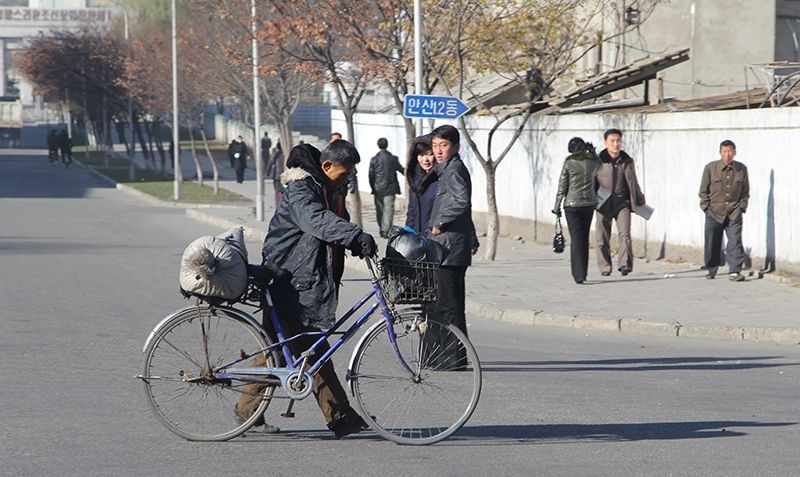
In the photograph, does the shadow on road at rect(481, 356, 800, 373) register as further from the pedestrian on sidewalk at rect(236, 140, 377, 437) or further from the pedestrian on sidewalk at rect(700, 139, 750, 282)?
the pedestrian on sidewalk at rect(700, 139, 750, 282)

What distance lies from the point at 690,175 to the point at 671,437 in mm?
11147

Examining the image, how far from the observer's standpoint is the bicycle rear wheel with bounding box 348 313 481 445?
7.52m

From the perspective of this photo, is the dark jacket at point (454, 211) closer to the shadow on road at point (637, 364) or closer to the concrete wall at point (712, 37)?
the shadow on road at point (637, 364)

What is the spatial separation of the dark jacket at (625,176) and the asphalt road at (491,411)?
3.64m

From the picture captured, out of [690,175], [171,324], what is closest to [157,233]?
[690,175]

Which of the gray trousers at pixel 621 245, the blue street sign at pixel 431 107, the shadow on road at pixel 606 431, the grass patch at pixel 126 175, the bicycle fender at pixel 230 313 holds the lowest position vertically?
the shadow on road at pixel 606 431

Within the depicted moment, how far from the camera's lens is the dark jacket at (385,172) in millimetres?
23422

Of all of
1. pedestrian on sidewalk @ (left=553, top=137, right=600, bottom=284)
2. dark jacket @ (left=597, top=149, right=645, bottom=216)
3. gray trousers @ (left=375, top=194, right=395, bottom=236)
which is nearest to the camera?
pedestrian on sidewalk @ (left=553, top=137, right=600, bottom=284)

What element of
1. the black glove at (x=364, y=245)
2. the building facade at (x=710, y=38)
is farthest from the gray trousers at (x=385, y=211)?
the black glove at (x=364, y=245)

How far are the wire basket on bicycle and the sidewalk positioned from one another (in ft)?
19.3

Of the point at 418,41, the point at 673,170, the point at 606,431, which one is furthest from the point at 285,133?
the point at 606,431

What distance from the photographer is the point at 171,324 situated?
743 centimetres

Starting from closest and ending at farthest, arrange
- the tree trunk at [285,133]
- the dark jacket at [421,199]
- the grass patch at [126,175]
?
the dark jacket at [421,199]
the tree trunk at [285,133]
the grass patch at [126,175]

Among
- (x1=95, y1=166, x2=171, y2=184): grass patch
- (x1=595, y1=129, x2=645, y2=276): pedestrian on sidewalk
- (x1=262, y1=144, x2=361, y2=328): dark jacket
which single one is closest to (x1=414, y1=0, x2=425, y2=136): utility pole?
(x1=595, y1=129, x2=645, y2=276): pedestrian on sidewalk
